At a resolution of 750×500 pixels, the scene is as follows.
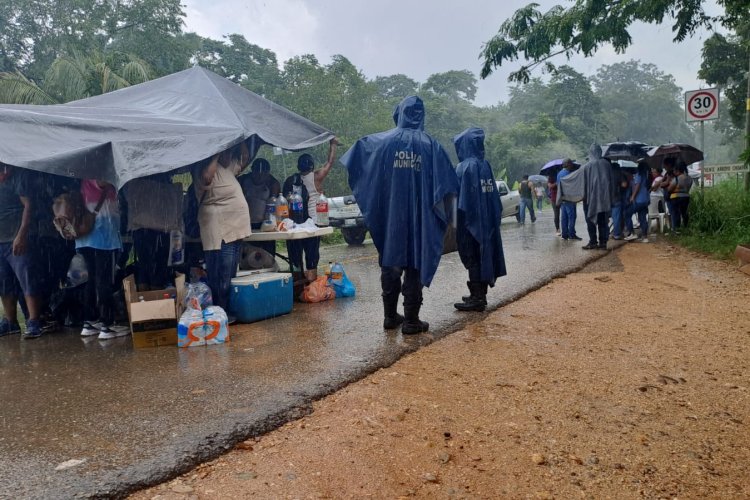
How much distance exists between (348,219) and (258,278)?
904 centimetres

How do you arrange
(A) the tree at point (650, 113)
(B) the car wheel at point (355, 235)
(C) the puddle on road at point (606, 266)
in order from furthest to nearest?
(A) the tree at point (650, 113)
(B) the car wheel at point (355, 235)
(C) the puddle on road at point (606, 266)

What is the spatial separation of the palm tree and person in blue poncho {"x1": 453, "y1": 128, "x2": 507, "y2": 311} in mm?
12570

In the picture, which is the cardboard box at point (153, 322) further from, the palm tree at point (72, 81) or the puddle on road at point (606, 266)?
the palm tree at point (72, 81)

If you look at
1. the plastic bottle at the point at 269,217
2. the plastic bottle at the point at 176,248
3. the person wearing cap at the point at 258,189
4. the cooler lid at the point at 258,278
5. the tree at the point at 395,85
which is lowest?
the cooler lid at the point at 258,278

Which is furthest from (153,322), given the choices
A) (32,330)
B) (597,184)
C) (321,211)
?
(597,184)

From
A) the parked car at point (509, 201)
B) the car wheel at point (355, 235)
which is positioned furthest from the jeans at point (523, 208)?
the car wheel at point (355, 235)

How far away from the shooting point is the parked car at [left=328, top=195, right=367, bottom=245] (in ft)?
49.1

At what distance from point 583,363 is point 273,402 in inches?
90.0

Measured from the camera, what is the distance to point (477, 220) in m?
5.90

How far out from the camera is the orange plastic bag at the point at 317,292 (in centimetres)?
675

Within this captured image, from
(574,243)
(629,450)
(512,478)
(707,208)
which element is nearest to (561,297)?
(629,450)

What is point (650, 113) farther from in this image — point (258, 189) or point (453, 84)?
point (258, 189)

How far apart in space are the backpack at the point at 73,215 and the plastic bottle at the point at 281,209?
6.10 ft

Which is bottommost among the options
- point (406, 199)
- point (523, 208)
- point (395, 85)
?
point (523, 208)
